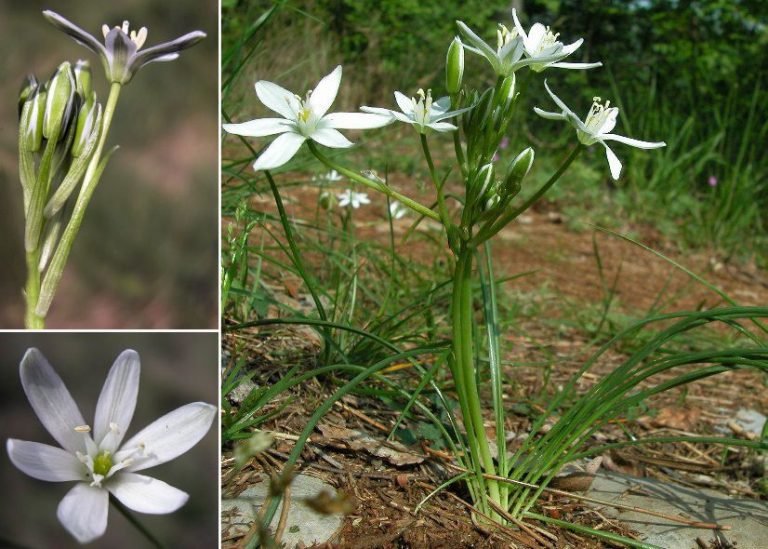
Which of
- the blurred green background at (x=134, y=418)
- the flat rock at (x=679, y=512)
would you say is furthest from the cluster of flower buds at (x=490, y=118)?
the flat rock at (x=679, y=512)

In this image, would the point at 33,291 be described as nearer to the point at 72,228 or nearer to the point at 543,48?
the point at 72,228

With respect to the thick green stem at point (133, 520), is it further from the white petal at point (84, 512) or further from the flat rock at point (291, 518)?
the flat rock at point (291, 518)

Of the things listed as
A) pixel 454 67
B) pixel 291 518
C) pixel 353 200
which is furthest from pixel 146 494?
pixel 353 200

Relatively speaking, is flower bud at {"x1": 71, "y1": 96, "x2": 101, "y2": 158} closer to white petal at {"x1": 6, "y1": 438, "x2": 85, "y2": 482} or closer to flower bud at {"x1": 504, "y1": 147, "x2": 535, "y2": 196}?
white petal at {"x1": 6, "y1": 438, "x2": 85, "y2": 482}

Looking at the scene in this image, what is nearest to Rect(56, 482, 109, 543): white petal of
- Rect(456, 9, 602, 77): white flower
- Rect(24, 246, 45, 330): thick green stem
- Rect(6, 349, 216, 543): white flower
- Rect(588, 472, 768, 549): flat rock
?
Rect(6, 349, 216, 543): white flower

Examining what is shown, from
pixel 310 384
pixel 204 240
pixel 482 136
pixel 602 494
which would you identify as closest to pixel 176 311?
pixel 204 240

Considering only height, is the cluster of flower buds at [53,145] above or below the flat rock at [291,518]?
above
